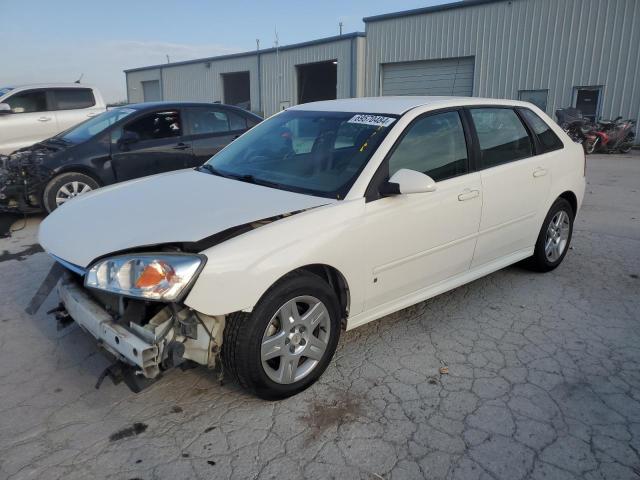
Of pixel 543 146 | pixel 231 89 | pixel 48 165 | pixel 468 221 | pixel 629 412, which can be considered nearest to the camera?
pixel 629 412

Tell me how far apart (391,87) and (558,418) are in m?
21.4

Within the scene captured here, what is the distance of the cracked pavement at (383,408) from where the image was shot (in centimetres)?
237

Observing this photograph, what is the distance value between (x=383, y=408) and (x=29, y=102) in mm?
10056

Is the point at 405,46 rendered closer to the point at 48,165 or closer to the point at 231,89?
the point at 231,89

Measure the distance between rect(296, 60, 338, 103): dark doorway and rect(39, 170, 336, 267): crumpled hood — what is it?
2404 centimetres

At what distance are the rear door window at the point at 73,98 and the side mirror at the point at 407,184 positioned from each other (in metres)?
9.24

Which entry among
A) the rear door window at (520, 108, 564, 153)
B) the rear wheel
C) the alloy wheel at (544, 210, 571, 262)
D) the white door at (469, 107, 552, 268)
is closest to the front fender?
the white door at (469, 107, 552, 268)

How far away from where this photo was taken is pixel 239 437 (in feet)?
8.40

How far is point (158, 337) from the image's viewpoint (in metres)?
2.44

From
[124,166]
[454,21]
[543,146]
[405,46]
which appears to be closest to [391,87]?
[405,46]

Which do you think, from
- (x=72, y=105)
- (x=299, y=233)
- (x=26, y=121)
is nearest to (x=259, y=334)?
(x=299, y=233)

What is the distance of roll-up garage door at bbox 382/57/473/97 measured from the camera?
65.7ft

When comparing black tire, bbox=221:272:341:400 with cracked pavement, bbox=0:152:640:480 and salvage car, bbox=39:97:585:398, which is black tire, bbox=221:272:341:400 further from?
cracked pavement, bbox=0:152:640:480

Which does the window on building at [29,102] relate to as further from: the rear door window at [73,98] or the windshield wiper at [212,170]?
the windshield wiper at [212,170]
